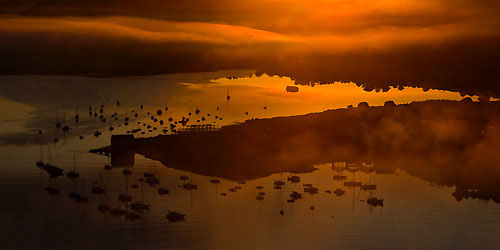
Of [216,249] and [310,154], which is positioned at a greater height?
[310,154]

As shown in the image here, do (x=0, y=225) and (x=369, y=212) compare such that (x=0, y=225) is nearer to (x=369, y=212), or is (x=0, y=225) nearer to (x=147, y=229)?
(x=147, y=229)

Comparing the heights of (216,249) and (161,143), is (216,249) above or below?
below

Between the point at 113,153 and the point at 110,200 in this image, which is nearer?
the point at 110,200

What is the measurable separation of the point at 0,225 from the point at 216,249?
119ft

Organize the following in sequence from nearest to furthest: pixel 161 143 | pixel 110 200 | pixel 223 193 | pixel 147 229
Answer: pixel 147 229, pixel 110 200, pixel 223 193, pixel 161 143

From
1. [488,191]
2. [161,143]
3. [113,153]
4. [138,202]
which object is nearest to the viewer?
[138,202]

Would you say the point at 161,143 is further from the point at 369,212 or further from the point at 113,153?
the point at 369,212

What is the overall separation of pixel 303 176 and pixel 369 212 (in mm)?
35781

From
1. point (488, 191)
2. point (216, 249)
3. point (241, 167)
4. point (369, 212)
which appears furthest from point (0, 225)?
point (488, 191)

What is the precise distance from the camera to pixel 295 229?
356 feet

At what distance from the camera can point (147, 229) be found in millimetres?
103625

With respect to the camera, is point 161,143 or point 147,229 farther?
point 161,143

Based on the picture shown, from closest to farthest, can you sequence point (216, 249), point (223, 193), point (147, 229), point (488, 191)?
point (216, 249), point (147, 229), point (223, 193), point (488, 191)

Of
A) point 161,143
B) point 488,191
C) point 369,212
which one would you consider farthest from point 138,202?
point 488,191
